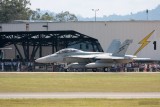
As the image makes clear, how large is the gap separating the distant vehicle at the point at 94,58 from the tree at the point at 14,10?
267ft

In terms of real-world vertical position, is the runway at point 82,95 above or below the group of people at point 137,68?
above

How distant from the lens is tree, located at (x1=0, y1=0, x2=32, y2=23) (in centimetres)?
15538

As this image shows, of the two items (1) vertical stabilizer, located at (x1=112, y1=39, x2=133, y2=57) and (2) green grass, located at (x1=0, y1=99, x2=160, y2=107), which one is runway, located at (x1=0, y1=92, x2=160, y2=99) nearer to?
(2) green grass, located at (x1=0, y1=99, x2=160, y2=107)

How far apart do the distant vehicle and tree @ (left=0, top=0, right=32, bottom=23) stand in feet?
267

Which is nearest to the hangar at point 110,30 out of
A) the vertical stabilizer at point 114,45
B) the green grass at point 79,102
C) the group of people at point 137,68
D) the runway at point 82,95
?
the vertical stabilizer at point 114,45

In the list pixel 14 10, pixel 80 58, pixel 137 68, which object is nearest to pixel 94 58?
pixel 80 58

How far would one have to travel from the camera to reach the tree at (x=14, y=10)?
15538 centimetres

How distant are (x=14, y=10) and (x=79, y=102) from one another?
5598 inches

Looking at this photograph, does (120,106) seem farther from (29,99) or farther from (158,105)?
(29,99)

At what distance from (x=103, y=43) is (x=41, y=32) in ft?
36.3

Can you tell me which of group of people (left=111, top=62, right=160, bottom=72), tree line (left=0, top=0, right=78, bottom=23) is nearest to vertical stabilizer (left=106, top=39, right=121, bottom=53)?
group of people (left=111, top=62, right=160, bottom=72)

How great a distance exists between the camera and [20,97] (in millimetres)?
28469

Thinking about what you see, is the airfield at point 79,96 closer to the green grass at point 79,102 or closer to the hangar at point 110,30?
the green grass at point 79,102

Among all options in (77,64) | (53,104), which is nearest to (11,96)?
(53,104)
